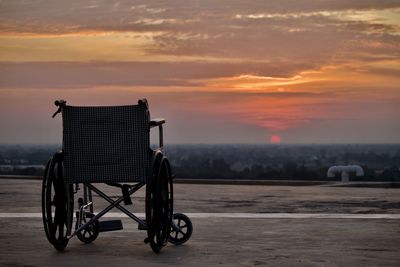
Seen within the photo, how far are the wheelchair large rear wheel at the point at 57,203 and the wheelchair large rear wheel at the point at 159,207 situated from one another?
0.72m

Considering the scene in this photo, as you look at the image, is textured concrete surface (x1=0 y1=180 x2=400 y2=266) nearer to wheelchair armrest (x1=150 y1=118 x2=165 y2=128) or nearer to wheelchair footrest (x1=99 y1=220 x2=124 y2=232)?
wheelchair footrest (x1=99 y1=220 x2=124 y2=232)

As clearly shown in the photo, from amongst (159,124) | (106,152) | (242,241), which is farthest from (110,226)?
(242,241)

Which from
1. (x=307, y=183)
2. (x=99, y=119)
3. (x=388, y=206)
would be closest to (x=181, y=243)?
(x=99, y=119)

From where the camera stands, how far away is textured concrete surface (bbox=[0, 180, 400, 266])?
758cm

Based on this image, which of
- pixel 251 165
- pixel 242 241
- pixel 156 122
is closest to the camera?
pixel 156 122

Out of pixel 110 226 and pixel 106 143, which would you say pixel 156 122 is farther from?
pixel 110 226

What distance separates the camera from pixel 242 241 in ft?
29.0

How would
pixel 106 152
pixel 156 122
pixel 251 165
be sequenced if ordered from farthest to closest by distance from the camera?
pixel 251 165
pixel 156 122
pixel 106 152

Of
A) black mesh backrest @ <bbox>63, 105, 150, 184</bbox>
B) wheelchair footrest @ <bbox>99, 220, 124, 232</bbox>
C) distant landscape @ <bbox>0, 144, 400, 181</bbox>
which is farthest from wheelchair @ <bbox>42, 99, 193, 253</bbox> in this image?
distant landscape @ <bbox>0, 144, 400, 181</bbox>

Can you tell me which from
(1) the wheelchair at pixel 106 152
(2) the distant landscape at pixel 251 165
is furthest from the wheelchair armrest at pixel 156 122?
(2) the distant landscape at pixel 251 165

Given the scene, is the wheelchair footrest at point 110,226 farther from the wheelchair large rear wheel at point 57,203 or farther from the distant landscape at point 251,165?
the distant landscape at point 251,165

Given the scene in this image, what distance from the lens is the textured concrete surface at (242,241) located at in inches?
298

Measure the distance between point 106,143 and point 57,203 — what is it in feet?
2.58

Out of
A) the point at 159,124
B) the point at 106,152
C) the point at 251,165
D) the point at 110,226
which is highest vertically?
the point at 159,124
